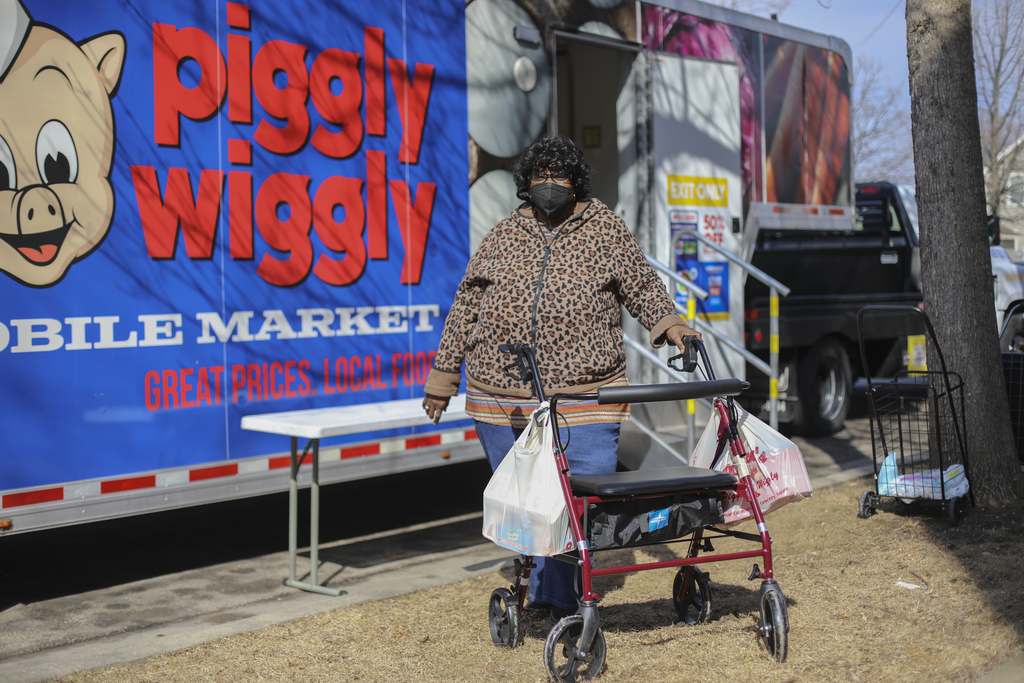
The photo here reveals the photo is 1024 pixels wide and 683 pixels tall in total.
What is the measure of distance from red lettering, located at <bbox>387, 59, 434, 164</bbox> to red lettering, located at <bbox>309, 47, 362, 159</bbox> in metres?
0.26

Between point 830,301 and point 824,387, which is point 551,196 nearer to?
point 830,301

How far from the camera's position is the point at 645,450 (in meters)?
6.12

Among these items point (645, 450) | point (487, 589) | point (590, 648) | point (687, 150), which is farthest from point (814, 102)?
point (590, 648)

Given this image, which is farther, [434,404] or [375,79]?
[375,79]

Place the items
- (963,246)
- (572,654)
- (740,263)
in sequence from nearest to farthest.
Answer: (572,654) < (963,246) < (740,263)

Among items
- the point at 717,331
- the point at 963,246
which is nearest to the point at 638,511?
the point at 963,246

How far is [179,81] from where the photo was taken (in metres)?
4.73

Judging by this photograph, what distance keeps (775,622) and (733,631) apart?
0.46 metres

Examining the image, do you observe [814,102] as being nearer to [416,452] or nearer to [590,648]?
[416,452]

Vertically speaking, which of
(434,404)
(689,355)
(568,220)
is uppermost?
(568,220)

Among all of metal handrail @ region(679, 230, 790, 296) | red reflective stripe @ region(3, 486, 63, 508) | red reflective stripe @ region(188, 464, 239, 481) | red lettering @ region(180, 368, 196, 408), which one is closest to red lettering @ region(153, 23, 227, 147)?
red lettering @ region(180, 368, 196, 408)

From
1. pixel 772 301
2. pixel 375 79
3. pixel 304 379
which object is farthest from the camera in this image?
pixel 772 301

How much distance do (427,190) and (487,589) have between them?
2.32 metres

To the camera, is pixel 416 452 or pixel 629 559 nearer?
pixel 629 559
